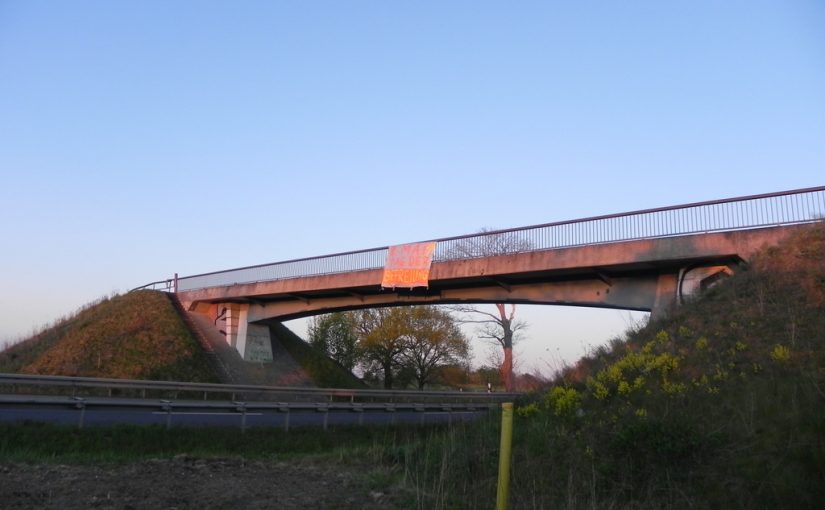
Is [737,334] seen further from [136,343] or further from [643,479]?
[136,343]

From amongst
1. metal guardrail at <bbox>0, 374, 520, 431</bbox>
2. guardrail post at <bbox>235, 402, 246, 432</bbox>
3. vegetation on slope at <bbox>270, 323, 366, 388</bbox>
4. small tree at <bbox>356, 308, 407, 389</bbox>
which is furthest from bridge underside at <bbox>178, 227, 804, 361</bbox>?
small tree at <bbox>356, 308, 407, 389</bbox>

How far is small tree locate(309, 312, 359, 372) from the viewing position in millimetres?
54344

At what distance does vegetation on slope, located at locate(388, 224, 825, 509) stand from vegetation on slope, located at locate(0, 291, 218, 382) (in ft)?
86.2

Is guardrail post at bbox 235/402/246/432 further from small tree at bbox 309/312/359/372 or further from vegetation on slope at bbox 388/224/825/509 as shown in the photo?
small tree at bbox 309/312/359/372

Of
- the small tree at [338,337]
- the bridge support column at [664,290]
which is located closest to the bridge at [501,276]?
the bridge support column at [664,290]

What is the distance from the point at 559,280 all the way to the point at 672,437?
63.6ft

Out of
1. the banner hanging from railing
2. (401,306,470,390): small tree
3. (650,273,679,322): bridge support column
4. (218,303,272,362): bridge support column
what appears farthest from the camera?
(401,306,470,390): small tree

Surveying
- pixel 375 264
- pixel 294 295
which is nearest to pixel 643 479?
pixel 375 264

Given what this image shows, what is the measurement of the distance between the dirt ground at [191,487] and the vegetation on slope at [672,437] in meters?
0.72

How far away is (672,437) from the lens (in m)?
7.40

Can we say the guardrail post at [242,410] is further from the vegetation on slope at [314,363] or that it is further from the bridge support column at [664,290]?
the vegetation on slope at [314,363]

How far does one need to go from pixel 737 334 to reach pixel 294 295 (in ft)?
88.6

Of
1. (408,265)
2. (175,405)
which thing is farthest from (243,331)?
(175,405)

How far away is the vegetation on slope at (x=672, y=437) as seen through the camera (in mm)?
6652
